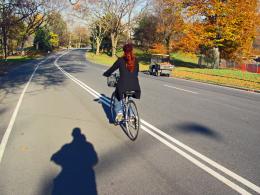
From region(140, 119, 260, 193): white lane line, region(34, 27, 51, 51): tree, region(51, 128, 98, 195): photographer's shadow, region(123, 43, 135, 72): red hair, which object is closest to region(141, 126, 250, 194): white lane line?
region(140, 119, 260, 193): white lane line

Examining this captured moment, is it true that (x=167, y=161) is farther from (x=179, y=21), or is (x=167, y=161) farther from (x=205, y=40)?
(x=179, y=21)

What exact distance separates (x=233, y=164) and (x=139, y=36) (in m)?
72.6

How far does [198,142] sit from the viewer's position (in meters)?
6.07

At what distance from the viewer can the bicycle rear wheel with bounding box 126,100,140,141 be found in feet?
20.6

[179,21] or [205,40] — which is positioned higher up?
[179,21]

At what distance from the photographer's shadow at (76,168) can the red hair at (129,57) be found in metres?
1.87

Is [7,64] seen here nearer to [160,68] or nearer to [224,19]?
[160,68]

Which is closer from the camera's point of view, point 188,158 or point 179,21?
point 188,158

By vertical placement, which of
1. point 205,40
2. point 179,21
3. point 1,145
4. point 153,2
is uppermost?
point 153,2

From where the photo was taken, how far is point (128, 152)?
546cm

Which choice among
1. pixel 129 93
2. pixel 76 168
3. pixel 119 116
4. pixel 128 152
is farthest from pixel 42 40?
pixel 76 168

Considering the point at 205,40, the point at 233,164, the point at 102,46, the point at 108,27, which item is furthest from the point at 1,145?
the point at 102,46

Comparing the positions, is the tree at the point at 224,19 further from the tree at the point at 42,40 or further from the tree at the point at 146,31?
the tree at the point at 42,40

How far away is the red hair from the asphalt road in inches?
61.3
